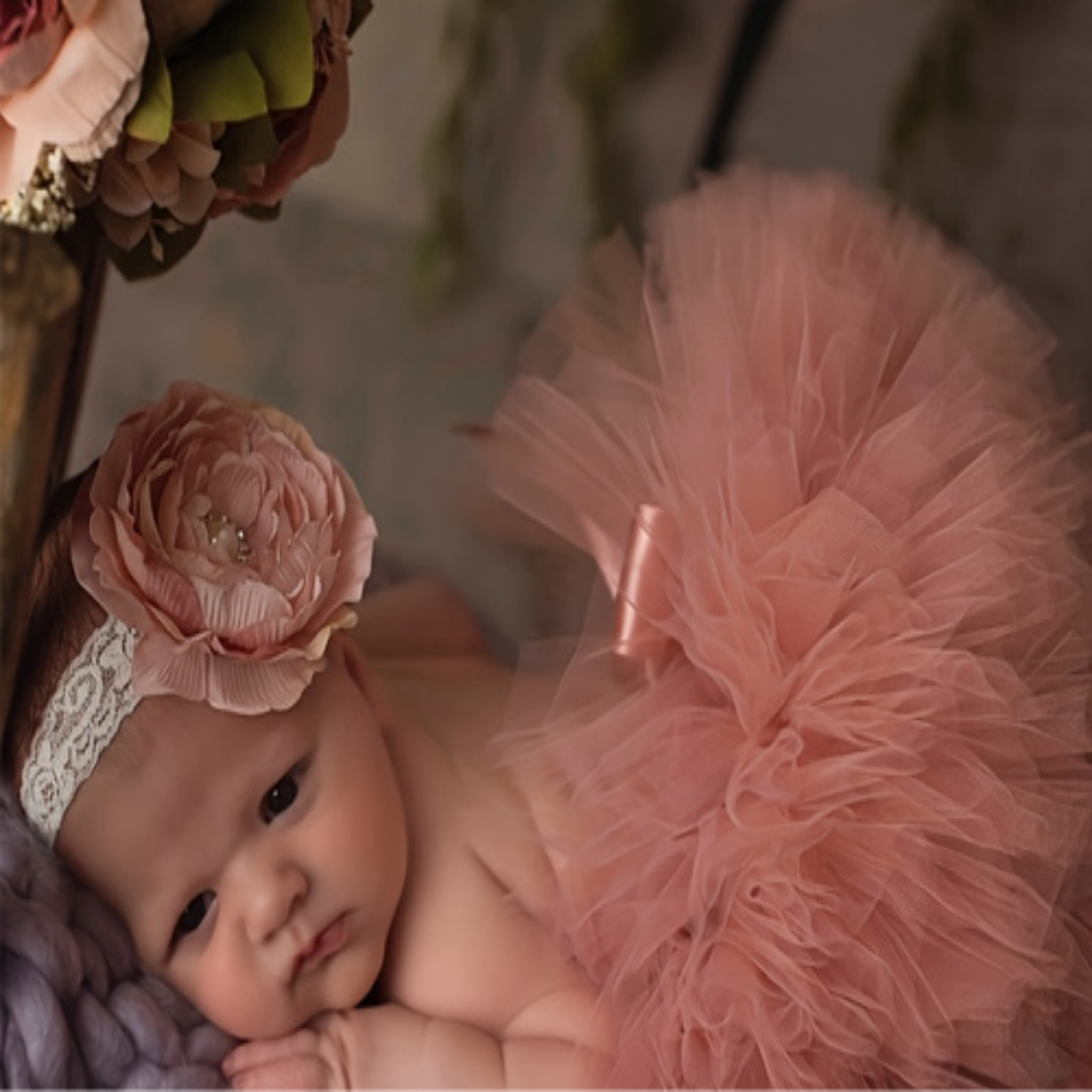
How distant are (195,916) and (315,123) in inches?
16.6

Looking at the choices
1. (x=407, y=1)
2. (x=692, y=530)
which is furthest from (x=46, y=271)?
(x=407, y=1)

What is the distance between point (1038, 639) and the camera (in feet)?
2.79

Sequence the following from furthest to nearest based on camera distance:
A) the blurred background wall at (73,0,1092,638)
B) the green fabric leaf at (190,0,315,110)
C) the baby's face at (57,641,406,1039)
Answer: the blurred background wall at (73,0,1092,638), the baby's face at (57,641,406,1039), the green fabric leaf at (190,0,315,110)

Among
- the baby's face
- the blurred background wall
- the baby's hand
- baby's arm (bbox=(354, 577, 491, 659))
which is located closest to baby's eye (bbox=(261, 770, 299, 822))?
the baby's face

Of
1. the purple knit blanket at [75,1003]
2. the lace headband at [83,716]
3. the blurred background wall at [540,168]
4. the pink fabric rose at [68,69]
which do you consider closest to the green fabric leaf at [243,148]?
the pink fabric rose at [68,69]

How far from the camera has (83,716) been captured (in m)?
0.81

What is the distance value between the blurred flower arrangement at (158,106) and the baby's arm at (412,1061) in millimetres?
418

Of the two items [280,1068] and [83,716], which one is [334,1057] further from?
[83,716]

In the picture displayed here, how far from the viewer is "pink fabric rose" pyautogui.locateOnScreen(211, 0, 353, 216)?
78 centimetres

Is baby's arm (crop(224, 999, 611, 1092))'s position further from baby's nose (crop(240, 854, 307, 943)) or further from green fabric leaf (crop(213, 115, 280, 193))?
green fabric leaf (crop(213, 115, 280, 193))

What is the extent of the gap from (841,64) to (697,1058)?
1027 mm

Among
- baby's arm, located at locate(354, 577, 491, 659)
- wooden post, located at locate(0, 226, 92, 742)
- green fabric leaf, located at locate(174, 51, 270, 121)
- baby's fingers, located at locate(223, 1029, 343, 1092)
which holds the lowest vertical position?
baby's arm, located at locate(354, 577, 491, 659)

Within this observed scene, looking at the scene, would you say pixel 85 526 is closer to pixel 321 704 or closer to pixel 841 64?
pixel 321 704

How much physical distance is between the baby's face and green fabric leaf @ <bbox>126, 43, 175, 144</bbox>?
0.96ft
